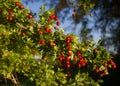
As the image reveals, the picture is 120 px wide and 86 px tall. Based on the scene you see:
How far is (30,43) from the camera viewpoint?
741cm

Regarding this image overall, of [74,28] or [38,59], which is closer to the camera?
[38,59]

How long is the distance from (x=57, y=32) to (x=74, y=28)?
1830cm

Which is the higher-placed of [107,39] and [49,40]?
[107,39]

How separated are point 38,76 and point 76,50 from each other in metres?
0.97

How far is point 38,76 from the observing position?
25.0 feet

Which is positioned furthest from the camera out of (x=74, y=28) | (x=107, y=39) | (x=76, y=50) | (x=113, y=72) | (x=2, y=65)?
(x=74, y=28)

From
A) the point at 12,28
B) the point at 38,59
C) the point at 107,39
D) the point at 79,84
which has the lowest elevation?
the point at 79,84

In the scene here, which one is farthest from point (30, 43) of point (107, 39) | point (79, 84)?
point (107, 39)

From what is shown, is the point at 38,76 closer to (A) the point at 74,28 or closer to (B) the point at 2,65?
(B) the point at 2,65

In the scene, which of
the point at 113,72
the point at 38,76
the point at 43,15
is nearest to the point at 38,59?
the point at 38,76

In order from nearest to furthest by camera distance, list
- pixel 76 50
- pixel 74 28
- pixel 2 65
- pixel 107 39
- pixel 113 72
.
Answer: pixel 2 65 → pixel 76 50 → pixel 113 72 → pixel 107 39 → pixel 74 28

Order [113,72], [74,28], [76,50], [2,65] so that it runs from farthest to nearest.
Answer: [74,28] < [113,72] < [76,50] < [2,65]

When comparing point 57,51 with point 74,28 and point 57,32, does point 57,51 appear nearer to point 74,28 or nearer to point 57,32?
point 57,32

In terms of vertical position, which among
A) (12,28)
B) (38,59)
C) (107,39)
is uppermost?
(107,39)
